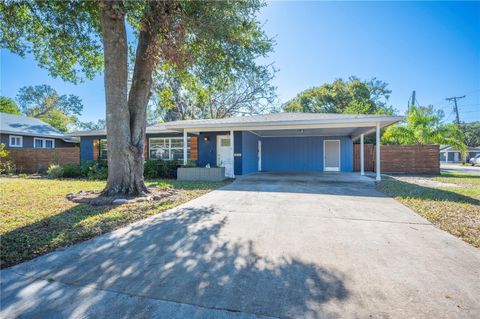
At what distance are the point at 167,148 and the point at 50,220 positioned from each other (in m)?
10.3

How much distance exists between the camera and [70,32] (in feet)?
26.8

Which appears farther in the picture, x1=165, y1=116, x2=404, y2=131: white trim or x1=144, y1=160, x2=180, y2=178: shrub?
x1=144, y1=160, x2=180, y2=178: shrub

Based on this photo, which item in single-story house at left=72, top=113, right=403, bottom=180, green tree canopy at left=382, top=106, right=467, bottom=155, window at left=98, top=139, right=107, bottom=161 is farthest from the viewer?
window at left=98, top=139, right=107, bottom=161

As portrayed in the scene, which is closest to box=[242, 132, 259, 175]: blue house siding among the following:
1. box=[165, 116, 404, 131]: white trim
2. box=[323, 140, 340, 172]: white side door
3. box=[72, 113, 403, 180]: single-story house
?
box=[72, 113, 403, 180]: single-story house

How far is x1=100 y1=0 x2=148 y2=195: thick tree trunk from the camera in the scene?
6.44 meters

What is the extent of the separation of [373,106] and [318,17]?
62.9 feet

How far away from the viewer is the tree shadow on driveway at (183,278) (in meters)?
2.06

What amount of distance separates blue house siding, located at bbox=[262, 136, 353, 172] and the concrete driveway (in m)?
11.3

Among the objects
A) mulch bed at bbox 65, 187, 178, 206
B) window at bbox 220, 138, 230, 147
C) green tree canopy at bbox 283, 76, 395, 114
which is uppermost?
green tree canopy at bbox 283, 76, 395, 114

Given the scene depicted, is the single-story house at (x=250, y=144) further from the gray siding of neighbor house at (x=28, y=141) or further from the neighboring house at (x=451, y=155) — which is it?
the neighboring house at (x=451, y=155)

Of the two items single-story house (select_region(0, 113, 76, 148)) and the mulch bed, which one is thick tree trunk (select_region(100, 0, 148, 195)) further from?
single-story house (select_region(0, 113, 76, 148))

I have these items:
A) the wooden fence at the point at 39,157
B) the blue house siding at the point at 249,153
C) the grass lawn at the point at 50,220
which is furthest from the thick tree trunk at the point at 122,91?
the wooden fence at the point at 39,157

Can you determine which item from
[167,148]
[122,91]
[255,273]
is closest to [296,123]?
[122,91]

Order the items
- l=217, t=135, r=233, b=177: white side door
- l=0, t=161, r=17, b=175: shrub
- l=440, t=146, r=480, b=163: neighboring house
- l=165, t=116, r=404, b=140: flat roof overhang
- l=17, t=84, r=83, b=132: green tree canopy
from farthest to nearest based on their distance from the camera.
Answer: l=440, t=146, r=480, b=163: neighboring house → l=17, t=84, r=83, b=132: green tree canopy → l=0, t=161, r=17, b=175: shrub → l=217, t=135, r=233, b=177: white side door → l=165, t=116, r=404, b=140: flat roof overhang
